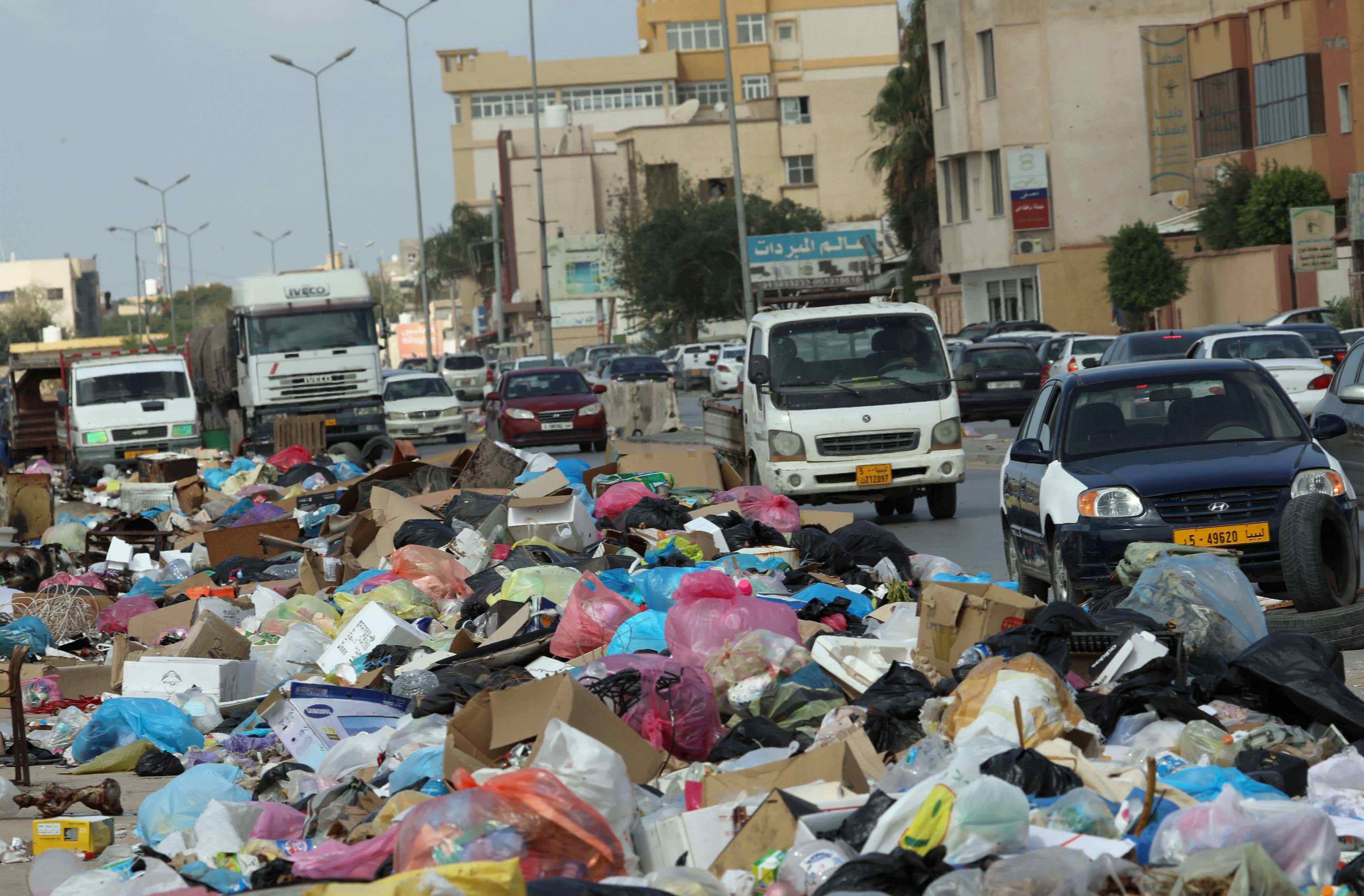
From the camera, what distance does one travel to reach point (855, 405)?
599 inches

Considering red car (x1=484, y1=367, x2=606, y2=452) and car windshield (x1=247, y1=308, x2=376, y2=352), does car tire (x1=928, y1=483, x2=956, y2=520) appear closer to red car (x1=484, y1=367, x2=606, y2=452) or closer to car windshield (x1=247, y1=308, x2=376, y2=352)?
red car (x1=484, y1=367, x2=606, y2=452)

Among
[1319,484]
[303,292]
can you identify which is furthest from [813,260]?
[1319,484]

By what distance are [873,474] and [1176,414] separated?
5.43 metres

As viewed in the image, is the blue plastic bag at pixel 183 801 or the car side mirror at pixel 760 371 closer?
the blue plastic bag at pixel 183 801

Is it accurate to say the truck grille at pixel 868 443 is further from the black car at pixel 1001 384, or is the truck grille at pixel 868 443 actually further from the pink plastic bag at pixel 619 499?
the black car at pixel 1001 384

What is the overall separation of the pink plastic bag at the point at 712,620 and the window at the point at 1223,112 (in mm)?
44602

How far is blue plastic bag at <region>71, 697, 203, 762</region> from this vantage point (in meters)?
8.12

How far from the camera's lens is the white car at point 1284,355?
21562mm

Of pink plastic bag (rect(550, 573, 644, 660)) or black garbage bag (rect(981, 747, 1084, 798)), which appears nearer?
black garbage bag (rect(981, 747, 1084, 798))

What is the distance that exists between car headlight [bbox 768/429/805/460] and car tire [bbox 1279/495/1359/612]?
6.63 meters

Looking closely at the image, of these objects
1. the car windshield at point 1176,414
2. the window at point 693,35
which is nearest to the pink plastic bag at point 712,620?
the car windshield at point 1176,414

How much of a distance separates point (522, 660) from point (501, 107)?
118906 mm

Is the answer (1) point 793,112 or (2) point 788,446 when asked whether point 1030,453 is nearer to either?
(2) point 788,446

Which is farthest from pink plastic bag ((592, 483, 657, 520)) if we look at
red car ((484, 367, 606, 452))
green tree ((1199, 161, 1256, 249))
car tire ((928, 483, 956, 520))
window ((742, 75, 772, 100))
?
window ((742, 75, 772, 100))
